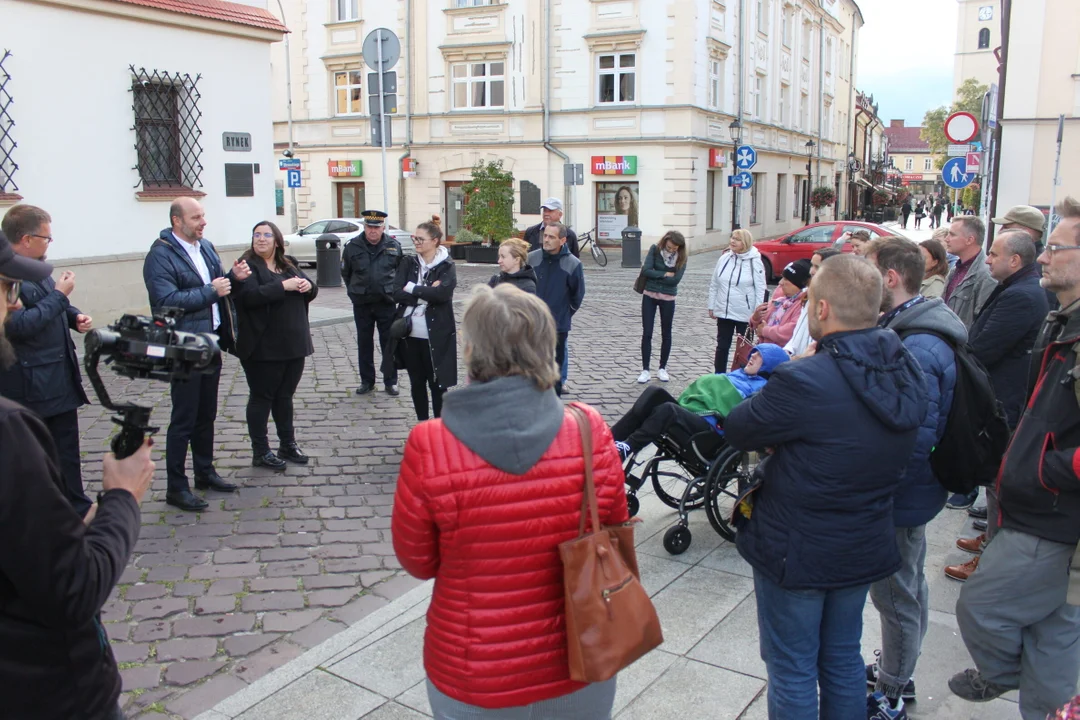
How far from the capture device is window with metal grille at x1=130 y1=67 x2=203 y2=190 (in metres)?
12.2

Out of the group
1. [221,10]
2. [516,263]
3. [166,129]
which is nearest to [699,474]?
[516,263]

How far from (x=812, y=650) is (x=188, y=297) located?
424 cm

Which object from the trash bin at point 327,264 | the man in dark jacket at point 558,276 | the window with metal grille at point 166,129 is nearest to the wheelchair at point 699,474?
the man in dark jacket at point 558,276

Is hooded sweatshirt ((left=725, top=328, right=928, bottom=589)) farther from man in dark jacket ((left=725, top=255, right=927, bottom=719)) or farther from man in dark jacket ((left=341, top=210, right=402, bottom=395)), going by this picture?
man in dark jacket ((left=341, top=210, right=402, bottom=395))

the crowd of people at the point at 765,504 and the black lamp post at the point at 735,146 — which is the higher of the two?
the black lamp post at the point at 735,146

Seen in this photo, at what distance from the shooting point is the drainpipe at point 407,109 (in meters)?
31.0

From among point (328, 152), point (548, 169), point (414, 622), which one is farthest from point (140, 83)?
point (328, 152)

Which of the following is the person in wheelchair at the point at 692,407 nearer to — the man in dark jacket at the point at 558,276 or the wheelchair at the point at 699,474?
the wheelchair at the point at 699,474

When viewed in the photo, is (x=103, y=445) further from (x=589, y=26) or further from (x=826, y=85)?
(x=826, y=85)

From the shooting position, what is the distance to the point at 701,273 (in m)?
23.6

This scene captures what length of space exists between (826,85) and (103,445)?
4658 cm

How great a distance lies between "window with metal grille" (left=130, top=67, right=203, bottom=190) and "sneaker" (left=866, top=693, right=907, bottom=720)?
11.4 m

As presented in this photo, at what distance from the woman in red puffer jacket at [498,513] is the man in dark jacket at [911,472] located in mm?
1553

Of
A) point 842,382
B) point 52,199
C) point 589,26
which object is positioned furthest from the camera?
point 589,26
